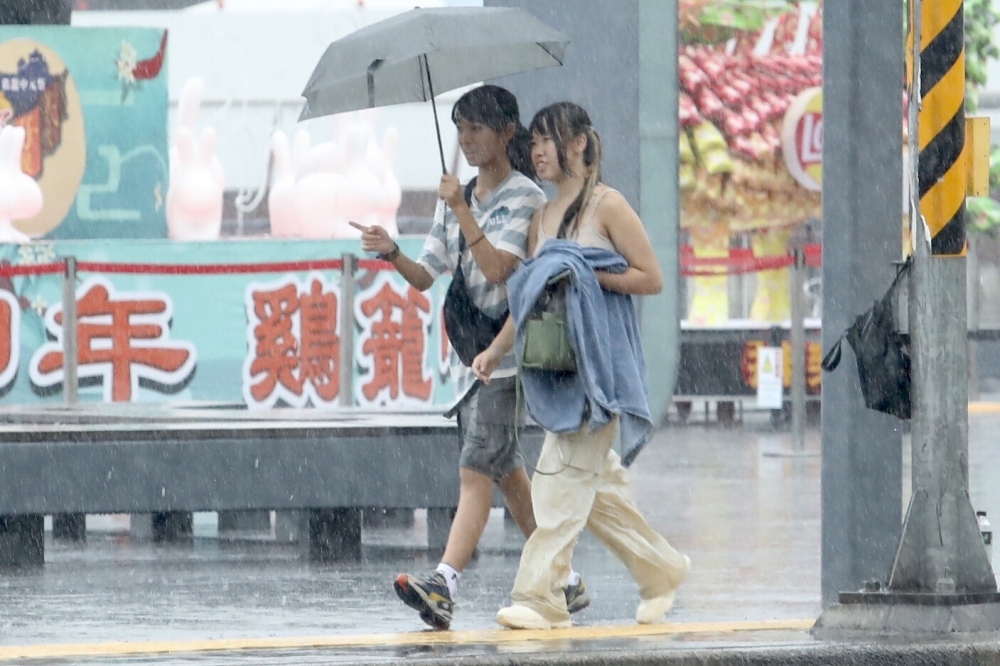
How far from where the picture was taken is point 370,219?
1315 centimetres

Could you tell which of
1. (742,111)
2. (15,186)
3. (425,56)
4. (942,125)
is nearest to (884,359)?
(942,125)

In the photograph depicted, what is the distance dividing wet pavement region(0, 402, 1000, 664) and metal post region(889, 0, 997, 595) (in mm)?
508

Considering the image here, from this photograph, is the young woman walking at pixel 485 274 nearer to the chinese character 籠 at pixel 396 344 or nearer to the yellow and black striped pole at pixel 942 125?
the yellow and black striped pole at pixel 942 125

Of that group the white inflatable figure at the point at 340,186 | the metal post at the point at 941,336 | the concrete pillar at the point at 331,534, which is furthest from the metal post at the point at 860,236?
the white inflatable figure at the point at 340,186

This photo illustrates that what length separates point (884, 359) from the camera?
6.66 meters

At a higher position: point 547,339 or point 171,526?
point 547,339

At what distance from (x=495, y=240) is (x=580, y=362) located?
1.87ft

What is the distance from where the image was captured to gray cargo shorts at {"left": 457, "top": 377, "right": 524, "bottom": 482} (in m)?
6.92

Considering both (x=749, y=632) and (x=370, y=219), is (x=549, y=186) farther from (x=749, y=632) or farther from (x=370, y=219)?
(x=749, y=632)

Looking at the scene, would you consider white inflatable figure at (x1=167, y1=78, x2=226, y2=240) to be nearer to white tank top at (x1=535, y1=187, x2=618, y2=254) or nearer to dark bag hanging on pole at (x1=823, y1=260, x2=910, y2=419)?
white tank top at (x1=535, y1=187, x2=618, y2=254)

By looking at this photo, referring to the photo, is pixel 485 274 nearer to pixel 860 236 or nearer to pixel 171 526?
pixel 860 236

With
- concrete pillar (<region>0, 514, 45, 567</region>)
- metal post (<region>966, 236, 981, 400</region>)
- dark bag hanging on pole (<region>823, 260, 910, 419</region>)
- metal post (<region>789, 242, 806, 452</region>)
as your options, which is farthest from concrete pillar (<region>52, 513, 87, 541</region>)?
metal post (<region>966, 236, 981, 400</region>)

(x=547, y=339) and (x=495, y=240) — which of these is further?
(x=495, y=240)

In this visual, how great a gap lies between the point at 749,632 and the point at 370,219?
6854 mm
